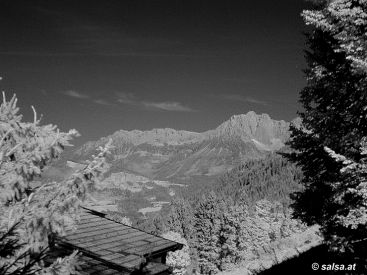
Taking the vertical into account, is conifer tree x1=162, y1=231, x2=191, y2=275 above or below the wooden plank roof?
below

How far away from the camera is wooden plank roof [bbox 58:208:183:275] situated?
10258 mm

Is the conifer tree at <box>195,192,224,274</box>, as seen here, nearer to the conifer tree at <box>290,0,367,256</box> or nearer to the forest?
the forest

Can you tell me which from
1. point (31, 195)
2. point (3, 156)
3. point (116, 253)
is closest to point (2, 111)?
point (3, 156)

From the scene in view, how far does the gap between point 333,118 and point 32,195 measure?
9764 mm

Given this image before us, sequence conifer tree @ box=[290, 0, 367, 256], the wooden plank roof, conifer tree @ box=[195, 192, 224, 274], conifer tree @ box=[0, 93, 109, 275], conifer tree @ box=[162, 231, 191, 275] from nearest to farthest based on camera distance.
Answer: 1. conifer tree @ box=[0, 93, 109, 275]
2. conifer tree @ box=[290, 0, 367, 256]
3. the wooden plank roof
4. conifer tree @ box=[162, 231, 191, 275]
5. conifer tree @ box=[195, 192, 224, 274]

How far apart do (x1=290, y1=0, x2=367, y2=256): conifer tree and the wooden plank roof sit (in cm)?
577

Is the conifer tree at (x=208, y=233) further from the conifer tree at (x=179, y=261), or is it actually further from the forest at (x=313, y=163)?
the forest at (x=313, y=163)

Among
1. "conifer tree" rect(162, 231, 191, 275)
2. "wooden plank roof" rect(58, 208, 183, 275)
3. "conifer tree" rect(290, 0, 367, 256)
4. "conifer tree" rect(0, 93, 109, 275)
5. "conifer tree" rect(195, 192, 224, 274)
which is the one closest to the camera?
"conifer tree" rect(0, 93, 109, 275)

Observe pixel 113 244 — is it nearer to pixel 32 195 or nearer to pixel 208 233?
pixel 32 195

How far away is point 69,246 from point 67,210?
677 centimetres

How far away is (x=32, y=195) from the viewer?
452 cm

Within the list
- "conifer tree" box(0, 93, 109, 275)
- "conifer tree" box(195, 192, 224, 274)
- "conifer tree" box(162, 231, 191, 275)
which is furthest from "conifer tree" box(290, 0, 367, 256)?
"conifer tree" box(195, 192, 224, 274)

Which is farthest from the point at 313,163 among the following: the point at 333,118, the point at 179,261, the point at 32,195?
the point at 179,261

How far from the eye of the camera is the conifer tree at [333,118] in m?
9.58
